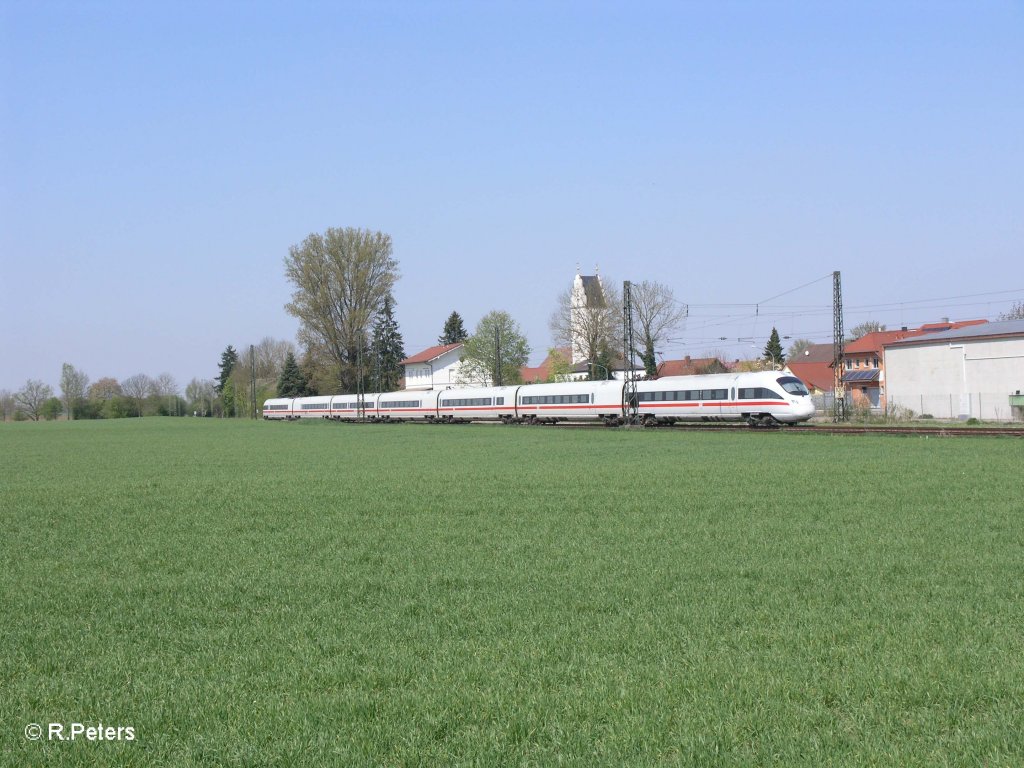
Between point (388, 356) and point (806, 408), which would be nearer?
point (806, 408)

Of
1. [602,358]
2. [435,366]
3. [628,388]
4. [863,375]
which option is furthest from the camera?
[435,366]

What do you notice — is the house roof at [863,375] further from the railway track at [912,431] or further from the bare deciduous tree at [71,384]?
the bare deciduous tree at [71,384]

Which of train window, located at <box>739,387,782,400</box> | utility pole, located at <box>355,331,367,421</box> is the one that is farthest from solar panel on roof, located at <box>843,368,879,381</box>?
train window, located at <box>739,387,782,400</box>

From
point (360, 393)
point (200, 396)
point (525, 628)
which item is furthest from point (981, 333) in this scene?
point (200, 396)

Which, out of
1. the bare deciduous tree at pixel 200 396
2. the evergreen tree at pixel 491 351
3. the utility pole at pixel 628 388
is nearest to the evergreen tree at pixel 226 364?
the bare deciduous tree at pixel 200 396

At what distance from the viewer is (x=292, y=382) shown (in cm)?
11594

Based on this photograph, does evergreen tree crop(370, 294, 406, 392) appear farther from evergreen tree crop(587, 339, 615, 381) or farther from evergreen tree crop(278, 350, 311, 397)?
evergreen tree crop(587, 339, 615, 381)

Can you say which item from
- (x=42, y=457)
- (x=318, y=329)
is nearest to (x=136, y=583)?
(x=42, y=457)

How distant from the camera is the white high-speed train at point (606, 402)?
157 feet

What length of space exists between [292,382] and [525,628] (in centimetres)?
11112

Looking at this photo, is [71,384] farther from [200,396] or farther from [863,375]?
[863,375]

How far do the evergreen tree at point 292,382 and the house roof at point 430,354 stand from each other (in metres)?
21.7

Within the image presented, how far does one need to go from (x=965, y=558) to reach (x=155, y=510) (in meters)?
13.9

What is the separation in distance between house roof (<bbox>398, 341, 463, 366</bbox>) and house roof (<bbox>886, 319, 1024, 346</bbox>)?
255ft
